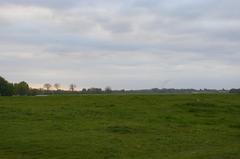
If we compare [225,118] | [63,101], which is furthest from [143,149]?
[63,101]

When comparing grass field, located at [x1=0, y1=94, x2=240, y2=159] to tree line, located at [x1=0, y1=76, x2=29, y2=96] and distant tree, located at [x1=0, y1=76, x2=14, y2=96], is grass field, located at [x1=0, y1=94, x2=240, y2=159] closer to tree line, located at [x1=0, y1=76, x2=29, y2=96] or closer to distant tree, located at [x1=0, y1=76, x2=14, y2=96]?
distant tree, located at [x1=0, y1=76, x2=14, y2=96]

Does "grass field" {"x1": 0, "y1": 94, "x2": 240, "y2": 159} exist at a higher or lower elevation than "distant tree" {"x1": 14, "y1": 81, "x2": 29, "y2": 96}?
lower

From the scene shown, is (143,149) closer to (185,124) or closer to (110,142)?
(110,142)

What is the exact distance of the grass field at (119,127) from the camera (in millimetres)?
14805

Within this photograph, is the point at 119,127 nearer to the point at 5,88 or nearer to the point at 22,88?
the point at 5,88

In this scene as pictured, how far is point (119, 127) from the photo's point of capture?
63.7 feet

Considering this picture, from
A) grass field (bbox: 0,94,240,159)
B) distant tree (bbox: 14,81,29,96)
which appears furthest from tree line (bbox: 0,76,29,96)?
grass field (bbox: 0,94,240,159)

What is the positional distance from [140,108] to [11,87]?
19557mm

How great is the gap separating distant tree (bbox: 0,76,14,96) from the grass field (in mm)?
11731

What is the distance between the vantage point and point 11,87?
4256 centimetres

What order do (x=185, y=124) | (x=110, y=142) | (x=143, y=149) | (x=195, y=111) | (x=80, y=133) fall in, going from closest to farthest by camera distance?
(x=143, y=149) < (x=110, y=142) < (x=80, y=133) < (x=185, y=124) < (x=195, y=111)

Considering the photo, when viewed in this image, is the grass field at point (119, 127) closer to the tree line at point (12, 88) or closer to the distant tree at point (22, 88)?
the tree line at point (12, 88)

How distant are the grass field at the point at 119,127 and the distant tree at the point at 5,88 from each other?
38.5 ft

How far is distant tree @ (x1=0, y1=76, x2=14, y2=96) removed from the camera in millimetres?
41000
